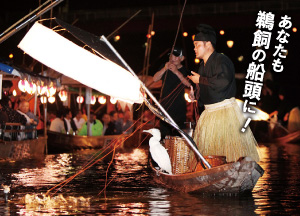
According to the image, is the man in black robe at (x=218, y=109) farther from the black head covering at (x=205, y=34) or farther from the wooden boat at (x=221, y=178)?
the wooden boat at (x=221, y=178)

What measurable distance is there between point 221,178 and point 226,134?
959 millimetres

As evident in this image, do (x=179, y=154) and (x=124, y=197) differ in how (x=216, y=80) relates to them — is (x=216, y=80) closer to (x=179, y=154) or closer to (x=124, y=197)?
(x=179, y=154)

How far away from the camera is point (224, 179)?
24.2 ft

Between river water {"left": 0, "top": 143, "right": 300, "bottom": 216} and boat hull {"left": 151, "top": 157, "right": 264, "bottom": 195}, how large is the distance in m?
0.12

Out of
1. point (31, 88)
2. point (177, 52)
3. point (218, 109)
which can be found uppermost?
point (177, 52)

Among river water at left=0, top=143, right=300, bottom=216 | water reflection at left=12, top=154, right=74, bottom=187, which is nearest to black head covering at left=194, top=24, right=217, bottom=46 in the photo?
river water at left=0, top=143, right=300, bottom=216

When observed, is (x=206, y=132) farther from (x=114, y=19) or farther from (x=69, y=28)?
(x=114, y=19)

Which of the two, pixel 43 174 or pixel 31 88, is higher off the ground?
pixel 31 88

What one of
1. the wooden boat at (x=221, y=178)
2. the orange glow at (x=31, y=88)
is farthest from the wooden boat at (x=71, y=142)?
the wooden boat at (x=221, y=178)

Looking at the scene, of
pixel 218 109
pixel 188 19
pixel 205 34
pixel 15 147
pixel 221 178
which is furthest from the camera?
pixel 188 19

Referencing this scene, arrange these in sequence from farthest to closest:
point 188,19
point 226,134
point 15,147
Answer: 1. point 188,19
2. point 15,147
3. point 226,134

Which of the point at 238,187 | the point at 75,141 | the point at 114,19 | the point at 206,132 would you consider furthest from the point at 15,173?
the point at 114,19

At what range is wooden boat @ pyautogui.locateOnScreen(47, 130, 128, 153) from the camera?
71.0 feet

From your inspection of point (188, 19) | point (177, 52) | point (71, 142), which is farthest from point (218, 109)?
point (188, 19)
